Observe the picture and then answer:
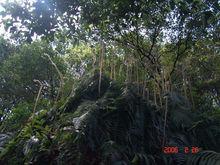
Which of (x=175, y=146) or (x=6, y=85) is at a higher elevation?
(x=6, y=85)

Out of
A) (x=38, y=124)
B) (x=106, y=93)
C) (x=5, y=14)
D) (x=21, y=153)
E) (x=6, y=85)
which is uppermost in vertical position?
(x=6, y=85)

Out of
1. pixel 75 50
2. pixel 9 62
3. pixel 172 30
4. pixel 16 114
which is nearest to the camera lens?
pixel 16 114

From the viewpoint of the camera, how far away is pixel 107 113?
15.0 feet

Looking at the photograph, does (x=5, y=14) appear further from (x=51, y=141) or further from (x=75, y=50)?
(x=75, y=50)

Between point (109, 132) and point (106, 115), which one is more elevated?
point (106, 115)

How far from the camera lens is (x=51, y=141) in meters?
4.36

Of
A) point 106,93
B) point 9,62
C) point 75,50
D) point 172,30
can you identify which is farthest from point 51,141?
point 9,62

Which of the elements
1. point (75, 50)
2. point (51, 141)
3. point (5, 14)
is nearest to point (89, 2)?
point (5, 14)

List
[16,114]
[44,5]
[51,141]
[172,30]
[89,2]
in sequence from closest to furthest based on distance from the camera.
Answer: [51,141], [44,5], [89,2], [16,114], [172,30]

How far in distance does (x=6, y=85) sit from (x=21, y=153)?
10.5 meters

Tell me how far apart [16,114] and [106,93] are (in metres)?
1.76

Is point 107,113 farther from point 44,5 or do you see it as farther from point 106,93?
point 44,5

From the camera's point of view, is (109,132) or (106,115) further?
(106,115)

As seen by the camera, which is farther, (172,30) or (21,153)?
(172,30)
